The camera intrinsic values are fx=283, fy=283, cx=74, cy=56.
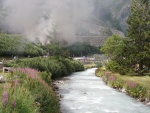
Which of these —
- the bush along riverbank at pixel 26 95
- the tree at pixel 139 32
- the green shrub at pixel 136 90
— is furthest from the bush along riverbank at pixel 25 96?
the tree at pixel 139 32

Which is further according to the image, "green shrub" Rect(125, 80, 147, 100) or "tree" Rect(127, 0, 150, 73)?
"tree" Rect(127, 0, 150, 73)

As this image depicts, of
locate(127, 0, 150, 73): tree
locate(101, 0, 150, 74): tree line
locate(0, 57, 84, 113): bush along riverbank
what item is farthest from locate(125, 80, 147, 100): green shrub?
locate(127, 0, 150, 73): tree

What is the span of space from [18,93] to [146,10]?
52.0m

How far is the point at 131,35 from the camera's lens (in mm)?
60031

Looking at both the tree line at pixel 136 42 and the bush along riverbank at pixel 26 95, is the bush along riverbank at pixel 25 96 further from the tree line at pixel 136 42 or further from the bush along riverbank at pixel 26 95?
the tree line at pixel 136 42

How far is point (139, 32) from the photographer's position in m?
59.9

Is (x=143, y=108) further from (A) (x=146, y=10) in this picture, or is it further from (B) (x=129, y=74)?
(A) (x=146, y=10)

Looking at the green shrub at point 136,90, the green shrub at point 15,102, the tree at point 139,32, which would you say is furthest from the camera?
the tree at point 139,32

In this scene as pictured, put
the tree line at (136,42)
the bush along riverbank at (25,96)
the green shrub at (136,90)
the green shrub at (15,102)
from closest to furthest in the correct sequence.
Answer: the green shrub at (15,102), the bush along riverbank at (25,96), the green shrub at (136,90), the tree line at (136,42)

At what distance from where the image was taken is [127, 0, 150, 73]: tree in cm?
5801

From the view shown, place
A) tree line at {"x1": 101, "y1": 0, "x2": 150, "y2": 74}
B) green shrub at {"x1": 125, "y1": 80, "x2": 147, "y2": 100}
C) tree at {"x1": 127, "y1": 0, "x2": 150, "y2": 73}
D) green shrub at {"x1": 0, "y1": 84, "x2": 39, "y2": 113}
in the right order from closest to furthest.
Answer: green shrub at {"x1": 0, "y1": 84, "x2": 39, "y2": 113} → green shrub at {"x1": 125, "y1": 80, "x2": 147, "y2": 100} → tree at {"x1": 127, "y1": 0, "x2": 150, "y2": 73} → tree line at {"x1": 101, "y1": 0, "x2": 150, "y2": 74}

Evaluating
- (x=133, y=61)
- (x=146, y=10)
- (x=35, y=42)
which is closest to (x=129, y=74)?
(x=133, y=61)

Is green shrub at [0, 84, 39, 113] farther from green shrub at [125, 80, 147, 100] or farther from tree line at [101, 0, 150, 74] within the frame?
tree line at [101, 0, 150, 74]

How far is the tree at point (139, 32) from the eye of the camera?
2284 inches
